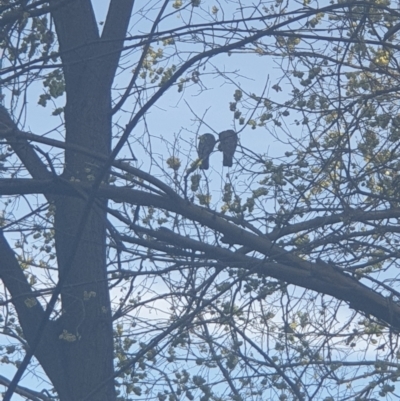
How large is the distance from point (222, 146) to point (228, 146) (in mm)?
85

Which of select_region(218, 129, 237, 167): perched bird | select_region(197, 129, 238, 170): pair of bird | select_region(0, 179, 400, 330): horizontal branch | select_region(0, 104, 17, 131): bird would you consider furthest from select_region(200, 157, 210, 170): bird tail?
select_region(0, 104, 17, 131): bird

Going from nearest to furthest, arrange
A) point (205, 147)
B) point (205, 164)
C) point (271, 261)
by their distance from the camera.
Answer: point (271, 261)
point (205, 164)
point (205, 147)

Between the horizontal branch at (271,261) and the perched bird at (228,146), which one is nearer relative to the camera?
the horizontal branch at (271,261)

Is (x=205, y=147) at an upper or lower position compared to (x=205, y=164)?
upper

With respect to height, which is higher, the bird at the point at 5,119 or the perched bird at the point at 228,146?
the bird at the point at 5,119

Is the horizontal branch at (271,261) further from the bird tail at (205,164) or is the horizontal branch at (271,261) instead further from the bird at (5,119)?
the bird at (5,119)

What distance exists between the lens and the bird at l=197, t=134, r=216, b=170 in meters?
5.52

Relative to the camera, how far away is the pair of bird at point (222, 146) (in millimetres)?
5488

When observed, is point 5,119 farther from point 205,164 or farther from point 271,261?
point 271,261

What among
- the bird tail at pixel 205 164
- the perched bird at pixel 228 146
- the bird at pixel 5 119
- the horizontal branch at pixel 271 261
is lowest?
the horizontal branch at pixel 271 261

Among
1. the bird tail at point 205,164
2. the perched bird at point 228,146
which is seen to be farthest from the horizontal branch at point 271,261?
the perched bird at point 228,146

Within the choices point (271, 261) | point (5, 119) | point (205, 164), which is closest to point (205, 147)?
point (205, 164)

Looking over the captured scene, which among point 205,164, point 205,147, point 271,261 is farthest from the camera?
point 205,147

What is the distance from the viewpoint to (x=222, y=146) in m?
5.49
